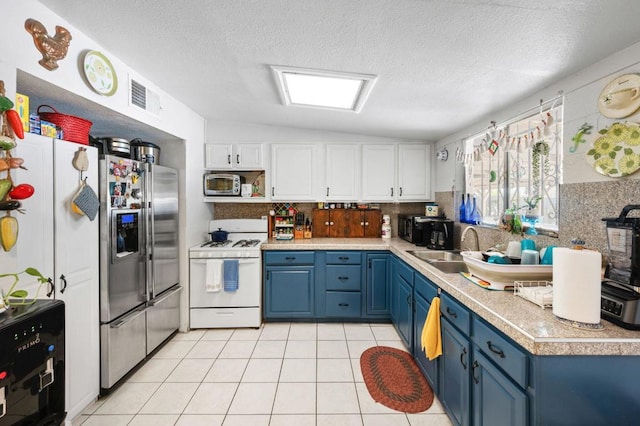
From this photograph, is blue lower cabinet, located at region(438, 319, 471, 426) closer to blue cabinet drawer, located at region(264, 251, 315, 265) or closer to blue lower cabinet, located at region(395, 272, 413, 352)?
blue lower cabinet, located at region(395, 272, 413, 352)

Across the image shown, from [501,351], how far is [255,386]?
70.2 inches

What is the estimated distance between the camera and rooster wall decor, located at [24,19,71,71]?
1425 mm

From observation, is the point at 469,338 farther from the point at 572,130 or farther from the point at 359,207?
the point at 359,207

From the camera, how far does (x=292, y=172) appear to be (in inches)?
141

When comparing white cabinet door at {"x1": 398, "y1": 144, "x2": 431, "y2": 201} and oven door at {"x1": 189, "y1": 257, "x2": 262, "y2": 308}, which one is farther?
white cabinet door at {"x1": 398, "y1": 144, "x2": 431, "y2": 201}

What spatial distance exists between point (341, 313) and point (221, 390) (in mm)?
1534

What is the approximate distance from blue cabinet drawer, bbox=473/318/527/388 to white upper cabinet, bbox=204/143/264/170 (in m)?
2.87

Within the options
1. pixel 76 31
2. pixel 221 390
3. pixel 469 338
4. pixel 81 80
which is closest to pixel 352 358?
pixel 221 390

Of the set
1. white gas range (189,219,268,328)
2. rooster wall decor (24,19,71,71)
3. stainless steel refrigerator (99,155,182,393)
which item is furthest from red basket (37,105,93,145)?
white gas range (189,219,268,328)

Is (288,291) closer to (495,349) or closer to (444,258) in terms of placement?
(444,258)

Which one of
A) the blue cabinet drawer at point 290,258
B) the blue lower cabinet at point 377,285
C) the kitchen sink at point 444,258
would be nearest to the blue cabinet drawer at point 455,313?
the kitchen sink at point 444,258

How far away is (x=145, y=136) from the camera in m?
2.89

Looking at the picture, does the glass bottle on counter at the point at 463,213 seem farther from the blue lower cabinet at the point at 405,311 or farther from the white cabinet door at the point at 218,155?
the white cabinet door at the point at 218,155

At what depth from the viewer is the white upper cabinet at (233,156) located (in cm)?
352
